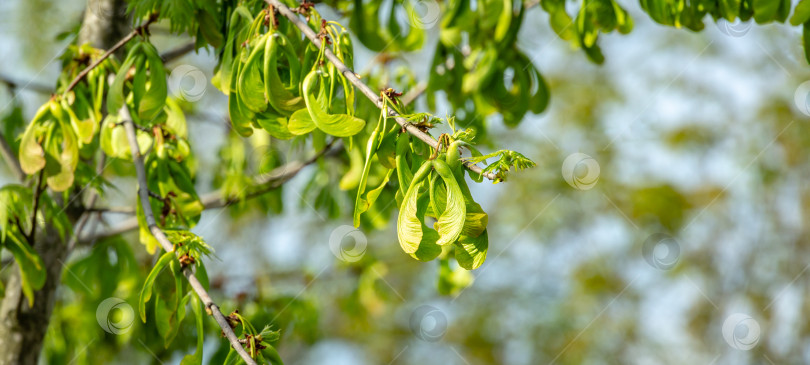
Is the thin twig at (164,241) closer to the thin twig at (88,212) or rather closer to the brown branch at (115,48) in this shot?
the brown branch at (115,48)

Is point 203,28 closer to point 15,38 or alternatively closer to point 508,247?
point 15,38

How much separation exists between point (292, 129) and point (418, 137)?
191mm

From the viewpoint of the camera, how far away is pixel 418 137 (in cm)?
91

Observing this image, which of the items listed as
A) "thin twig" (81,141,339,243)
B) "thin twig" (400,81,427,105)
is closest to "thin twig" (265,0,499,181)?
"thin twig" (81,141,339,243)

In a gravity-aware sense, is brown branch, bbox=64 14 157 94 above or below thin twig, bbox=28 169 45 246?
above
